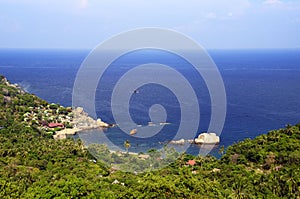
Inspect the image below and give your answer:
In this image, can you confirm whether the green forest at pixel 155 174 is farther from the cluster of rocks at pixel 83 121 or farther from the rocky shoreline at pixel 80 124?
the cluster of rocks at pixel 83 121

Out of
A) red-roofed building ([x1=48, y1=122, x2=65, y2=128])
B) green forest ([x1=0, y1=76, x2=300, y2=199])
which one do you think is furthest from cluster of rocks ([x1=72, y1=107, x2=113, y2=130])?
green forest ([x1=0, y1=76, x2=300, y2=199])

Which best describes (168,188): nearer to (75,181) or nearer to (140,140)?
(75,181)

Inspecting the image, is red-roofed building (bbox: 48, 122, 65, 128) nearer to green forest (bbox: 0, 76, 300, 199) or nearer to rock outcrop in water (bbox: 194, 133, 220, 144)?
green forest (bbox: 0, 76, 300, 199)

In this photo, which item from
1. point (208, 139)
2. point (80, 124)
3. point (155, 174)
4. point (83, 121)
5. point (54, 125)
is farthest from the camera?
point (83, 121)

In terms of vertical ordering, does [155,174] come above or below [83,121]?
above

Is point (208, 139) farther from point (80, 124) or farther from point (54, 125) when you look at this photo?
point (54, 125)

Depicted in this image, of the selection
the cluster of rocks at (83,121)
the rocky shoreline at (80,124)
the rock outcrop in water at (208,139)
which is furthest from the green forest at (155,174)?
the cluster of rocks at (83,121)

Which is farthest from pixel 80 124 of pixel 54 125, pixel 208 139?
pixel 208 139

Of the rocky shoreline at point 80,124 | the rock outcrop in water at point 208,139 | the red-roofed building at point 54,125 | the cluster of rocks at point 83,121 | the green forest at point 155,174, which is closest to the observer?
the green forest at point 155,174
